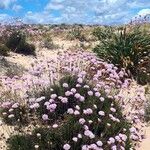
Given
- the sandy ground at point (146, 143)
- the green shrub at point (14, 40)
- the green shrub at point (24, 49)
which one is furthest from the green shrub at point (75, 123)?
the green shrub at point (14, 40)

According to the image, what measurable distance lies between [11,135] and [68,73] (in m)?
2.29

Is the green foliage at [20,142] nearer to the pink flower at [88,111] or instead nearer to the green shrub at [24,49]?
the pink flower at [88,111]

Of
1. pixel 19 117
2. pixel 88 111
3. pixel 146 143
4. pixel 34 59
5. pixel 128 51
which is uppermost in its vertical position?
pixel 128 51

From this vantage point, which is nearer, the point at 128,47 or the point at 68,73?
the point at 68,73

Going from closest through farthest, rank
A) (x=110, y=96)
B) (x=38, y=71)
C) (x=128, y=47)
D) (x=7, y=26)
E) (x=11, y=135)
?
1. (x=11, y=135)
2. (x=110, y=96)
3. (x=38, y=71)
4. (x=128, y=47)
5. (x=7, y=26)

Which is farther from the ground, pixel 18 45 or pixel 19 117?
pixel 18 45

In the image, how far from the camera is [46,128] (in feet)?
25.1

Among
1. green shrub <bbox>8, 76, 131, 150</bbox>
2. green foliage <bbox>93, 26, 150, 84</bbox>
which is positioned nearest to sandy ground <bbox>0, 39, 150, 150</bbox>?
green shrub <bbox>8, 76, 131, 150</bbox>

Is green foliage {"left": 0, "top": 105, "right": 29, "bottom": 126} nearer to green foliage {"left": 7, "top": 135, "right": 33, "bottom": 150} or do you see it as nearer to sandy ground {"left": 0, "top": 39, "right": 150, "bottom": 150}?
sandy ground {"left": 0, "top": 39, "right": 150, "bottom": 150}

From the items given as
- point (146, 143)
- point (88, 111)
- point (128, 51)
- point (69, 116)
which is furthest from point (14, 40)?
point (88, 111)

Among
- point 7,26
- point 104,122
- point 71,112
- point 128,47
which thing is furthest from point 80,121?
point 7,26

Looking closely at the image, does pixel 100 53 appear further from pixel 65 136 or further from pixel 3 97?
pixel 65 136

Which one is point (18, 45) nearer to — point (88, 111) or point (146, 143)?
point (146, 143)

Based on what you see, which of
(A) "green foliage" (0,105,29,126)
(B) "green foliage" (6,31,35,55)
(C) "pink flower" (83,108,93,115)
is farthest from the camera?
(B) "green foliage" (6,31,35,55)
